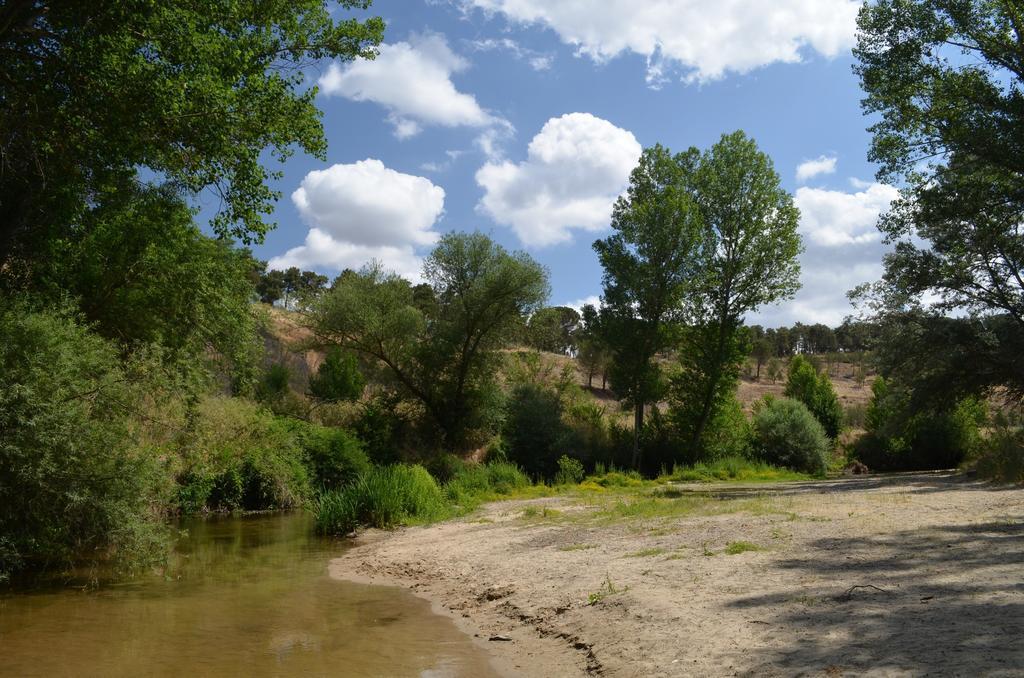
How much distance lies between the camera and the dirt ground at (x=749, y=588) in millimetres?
5891

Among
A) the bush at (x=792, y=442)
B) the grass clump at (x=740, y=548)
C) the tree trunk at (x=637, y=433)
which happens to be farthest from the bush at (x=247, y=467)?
the bush at (x=792, y=442)

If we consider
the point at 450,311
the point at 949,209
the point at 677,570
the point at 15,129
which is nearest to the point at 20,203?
the point at 15,129

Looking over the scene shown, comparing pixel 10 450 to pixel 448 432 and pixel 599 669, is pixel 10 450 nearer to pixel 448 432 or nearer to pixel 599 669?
pixel 599 669

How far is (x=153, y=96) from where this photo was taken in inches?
474

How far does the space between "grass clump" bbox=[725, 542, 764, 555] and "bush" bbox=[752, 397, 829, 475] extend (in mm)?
33296

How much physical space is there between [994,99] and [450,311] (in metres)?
26.3

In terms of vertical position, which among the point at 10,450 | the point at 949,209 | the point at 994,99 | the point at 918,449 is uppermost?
the point at 994,99

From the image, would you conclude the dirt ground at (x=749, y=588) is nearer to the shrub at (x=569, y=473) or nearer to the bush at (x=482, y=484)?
the bush at (x=482, y=484)

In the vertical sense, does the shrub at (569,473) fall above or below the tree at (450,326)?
below

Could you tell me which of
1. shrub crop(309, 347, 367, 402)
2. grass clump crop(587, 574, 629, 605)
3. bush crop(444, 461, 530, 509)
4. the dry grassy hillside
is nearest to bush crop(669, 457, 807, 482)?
the dry grassy hillside

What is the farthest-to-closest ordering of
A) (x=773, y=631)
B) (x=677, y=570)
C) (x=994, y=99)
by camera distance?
(x=994, y=99) < (x=677, y=570) < (x=773, y=631)

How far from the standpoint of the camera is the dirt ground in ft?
19.3

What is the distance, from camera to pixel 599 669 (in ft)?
22.5

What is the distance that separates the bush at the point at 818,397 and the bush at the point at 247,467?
3392cm
